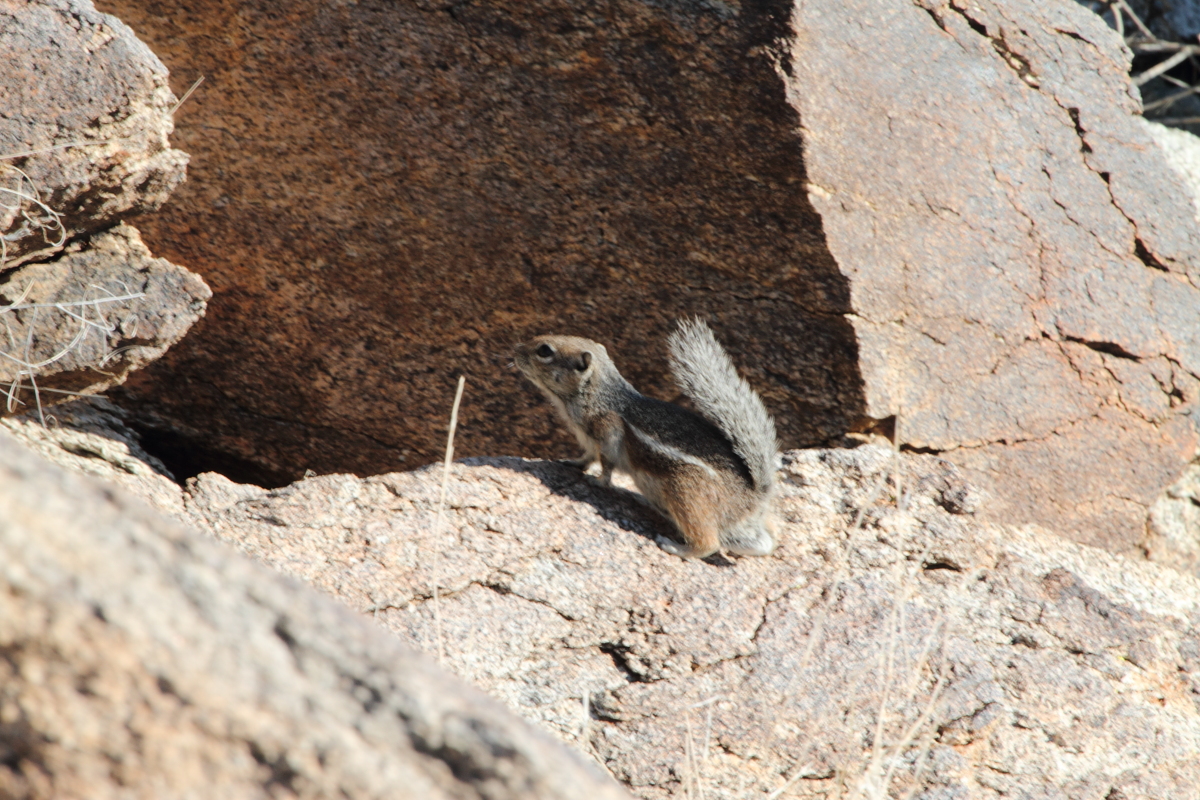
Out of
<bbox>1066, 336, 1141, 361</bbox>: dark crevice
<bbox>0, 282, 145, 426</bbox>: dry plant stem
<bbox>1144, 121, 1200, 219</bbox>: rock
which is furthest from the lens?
<bbox>1144, 121, 1200, 219</bbox>: rock

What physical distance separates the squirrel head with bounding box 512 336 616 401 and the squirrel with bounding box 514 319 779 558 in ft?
0.49

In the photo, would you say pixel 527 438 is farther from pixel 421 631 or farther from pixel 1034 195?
pixel 1034 195

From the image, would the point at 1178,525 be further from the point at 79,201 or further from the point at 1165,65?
the point at 79,201

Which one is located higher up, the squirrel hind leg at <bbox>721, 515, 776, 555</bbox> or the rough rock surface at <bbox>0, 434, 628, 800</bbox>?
the rough rock surface at <bbox>0, 434, 628, 800</bbox>

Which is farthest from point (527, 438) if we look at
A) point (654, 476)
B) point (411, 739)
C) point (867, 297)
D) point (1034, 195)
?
point (411, 739)

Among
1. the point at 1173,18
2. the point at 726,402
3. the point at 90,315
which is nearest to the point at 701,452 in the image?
the point at 726,402

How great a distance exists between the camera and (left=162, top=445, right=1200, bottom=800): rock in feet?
10.2

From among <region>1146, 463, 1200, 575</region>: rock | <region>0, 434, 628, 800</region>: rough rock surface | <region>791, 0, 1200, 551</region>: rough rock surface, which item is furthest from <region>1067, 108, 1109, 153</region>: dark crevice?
<region>0, 434, 628, 800</region>: rough rock surface

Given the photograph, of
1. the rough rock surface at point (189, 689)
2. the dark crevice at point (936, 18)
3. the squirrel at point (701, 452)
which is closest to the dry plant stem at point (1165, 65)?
the dark crevice at point (936, 18)

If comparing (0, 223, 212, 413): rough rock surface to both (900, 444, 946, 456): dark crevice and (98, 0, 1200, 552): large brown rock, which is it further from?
(900, 444, 946, 456): dark crevice

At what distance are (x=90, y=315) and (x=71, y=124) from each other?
2.19 ft

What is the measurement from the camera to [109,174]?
3529 millimetres

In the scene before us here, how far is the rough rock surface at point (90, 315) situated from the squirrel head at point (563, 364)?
1306mm

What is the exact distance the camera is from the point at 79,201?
3.55 m
